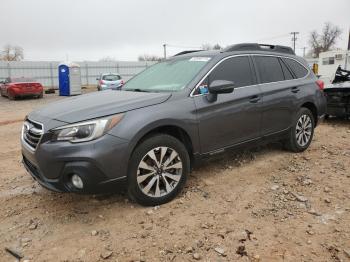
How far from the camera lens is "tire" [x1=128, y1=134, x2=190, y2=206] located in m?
3.45

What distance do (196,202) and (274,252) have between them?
3.73ft

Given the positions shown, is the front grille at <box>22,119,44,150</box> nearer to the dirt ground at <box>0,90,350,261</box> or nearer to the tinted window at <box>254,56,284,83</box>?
the dirt ground at <box>0,90,350,261</box>

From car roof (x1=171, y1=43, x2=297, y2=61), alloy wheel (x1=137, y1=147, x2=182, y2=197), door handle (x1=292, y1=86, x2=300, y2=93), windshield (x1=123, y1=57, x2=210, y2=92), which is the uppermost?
car roof (x1=171, y1=43, x2=297, y2=61)

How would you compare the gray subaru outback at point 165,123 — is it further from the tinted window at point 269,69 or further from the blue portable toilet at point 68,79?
the blue portable toilet at point 68,79

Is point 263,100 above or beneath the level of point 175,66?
beneath

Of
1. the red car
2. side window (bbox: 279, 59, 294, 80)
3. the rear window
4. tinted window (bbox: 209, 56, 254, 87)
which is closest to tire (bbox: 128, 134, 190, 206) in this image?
tinted window (bbox: 209, 56, 254, 87)

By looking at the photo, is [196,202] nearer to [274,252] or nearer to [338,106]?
[274,252]

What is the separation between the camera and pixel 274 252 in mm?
2859

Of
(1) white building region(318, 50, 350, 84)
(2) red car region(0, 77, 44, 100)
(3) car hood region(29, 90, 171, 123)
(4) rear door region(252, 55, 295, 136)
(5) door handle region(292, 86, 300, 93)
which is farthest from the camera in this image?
(2) red car region(0, 77, 44, 100)

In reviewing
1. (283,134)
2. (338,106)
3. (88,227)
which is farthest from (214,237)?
(338,106)

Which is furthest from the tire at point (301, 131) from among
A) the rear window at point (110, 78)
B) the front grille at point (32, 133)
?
the rear window at point (110, 78)

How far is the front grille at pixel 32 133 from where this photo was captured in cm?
340

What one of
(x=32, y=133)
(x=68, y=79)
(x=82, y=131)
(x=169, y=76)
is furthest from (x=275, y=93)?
(x=68, y=79)

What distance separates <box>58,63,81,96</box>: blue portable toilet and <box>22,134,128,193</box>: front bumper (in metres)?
21.3
